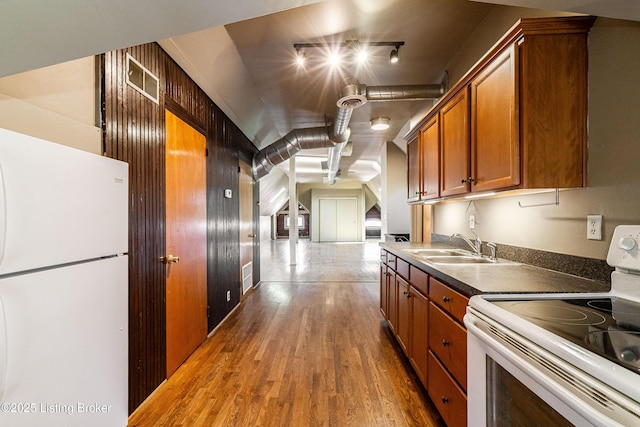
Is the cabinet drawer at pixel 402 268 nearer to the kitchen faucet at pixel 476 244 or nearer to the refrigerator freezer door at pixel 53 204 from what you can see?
the kitchen faucet at pixel 476 244

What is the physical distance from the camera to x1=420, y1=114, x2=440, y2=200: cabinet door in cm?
219

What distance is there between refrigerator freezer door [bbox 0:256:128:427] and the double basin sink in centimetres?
182

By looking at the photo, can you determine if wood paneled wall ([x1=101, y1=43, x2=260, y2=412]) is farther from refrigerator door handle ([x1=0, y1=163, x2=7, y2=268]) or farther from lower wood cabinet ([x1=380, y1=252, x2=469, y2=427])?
lower wood cabinet ([x1=380, y1=252, x2=469, y2=427])

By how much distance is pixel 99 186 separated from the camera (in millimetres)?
1125

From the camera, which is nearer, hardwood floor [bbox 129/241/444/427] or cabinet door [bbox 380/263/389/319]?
hardwood floor [bbox 129/241/444/427]

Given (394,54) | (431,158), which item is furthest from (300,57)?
(431,158)

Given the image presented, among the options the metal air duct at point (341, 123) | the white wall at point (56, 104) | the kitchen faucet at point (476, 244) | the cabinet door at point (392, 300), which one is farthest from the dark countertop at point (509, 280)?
the white wall at point (56, 104)

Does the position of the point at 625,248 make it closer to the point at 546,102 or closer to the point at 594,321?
the point at 594,321

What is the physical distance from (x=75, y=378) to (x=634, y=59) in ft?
8.65

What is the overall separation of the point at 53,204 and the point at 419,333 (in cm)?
206

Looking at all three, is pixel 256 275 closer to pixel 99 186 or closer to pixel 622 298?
pixel 99 186

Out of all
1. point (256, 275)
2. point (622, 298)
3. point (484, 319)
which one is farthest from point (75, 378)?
point (256, 275)

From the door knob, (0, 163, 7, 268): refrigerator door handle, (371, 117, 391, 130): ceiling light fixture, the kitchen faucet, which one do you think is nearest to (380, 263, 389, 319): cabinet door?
the kitchen faucet

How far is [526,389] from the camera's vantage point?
0.78m
